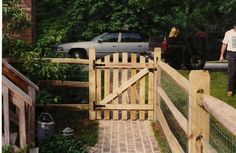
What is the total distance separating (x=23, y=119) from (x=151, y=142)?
2.26 meters

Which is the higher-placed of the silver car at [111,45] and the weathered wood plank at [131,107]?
the silver car at [111,45]

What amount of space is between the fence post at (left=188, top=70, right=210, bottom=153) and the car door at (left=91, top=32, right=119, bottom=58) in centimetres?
1733

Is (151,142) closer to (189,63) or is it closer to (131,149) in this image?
(131,149)

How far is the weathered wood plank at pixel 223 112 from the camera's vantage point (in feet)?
9.03

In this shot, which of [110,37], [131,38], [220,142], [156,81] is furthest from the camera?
[131,38]

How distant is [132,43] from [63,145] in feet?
49.9

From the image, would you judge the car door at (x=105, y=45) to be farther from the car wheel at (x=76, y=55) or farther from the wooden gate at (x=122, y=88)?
the wooden gate at (x=122, y=88)

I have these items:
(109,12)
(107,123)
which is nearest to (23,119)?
(107,123)

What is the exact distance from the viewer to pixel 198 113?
166 inches

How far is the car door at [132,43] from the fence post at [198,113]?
17418mm

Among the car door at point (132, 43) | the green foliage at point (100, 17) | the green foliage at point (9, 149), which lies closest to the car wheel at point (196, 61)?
the car door at point (132, 43)

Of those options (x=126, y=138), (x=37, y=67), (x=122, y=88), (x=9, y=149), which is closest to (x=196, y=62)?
(x=122, y=88)

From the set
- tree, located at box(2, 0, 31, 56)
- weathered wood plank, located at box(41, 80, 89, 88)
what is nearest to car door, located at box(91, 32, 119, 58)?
tree, located at box(2, 0, 31, 56)

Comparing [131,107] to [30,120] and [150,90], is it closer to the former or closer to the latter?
[150,90]
